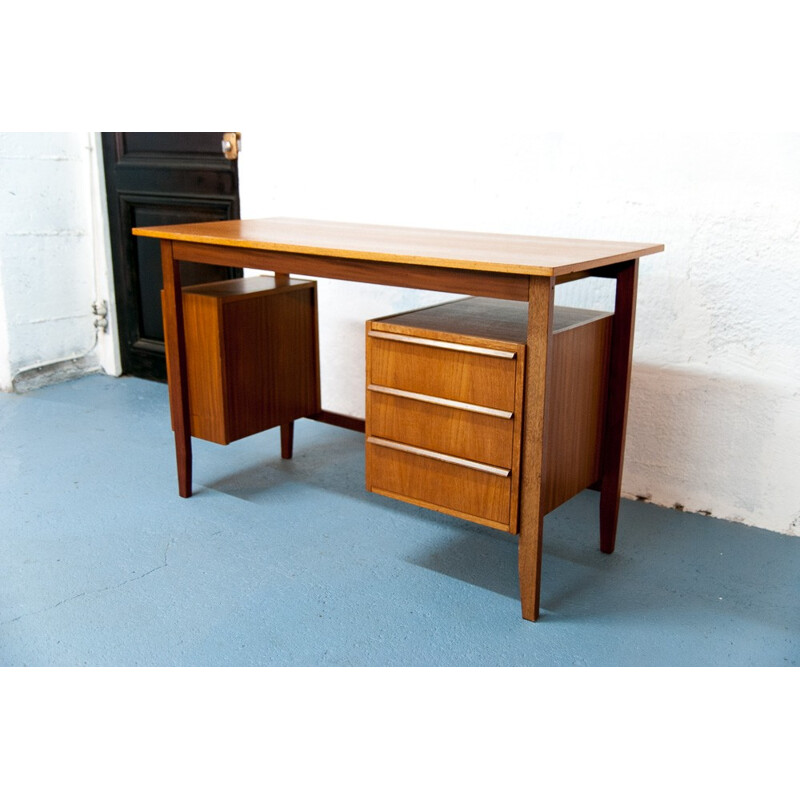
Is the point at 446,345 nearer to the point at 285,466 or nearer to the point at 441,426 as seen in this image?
the point at 441,426

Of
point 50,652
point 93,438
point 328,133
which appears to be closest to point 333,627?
point 50,652

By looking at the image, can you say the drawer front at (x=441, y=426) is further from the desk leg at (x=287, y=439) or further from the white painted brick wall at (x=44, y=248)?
the white painted brick wall at (x=44, y=248)

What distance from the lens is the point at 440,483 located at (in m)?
2.06

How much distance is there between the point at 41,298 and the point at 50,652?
7.88ft

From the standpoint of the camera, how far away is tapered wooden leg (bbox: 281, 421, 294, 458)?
303 cm

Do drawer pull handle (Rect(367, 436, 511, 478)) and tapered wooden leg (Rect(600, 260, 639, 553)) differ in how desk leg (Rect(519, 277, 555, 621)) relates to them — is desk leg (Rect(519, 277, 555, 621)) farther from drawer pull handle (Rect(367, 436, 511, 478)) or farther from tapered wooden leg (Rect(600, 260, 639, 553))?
tapered wooden leg (Rect(600, 260, 639, 553))

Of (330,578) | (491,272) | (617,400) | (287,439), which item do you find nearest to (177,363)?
(287,439)

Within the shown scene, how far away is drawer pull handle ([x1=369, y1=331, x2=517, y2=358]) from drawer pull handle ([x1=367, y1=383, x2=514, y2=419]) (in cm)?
12

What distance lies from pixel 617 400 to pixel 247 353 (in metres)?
1.11

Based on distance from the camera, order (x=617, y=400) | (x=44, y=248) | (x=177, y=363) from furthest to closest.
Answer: (x=44, y=248)
(x=177, y=363)
(x=617, y=400)

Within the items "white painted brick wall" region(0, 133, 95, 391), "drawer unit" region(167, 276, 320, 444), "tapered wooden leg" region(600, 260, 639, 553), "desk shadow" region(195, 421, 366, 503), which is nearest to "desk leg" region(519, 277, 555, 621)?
"tapered wooden leg" region(600, 260, 639, 553)

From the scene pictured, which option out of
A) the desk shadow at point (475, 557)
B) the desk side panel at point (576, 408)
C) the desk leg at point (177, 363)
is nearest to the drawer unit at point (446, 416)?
the desk side panel at point (576, 408)
